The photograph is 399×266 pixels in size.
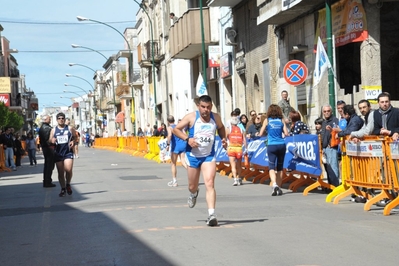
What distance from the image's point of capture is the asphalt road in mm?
8141

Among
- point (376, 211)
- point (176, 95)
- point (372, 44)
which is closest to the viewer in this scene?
point (376, 211)

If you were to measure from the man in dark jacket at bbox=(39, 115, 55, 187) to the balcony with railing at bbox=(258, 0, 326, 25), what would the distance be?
8.18 metres

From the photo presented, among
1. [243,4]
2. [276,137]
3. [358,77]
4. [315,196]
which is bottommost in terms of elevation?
[315,196]

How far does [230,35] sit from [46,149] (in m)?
15.6

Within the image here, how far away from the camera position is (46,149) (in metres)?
19.6

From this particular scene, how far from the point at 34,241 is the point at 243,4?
23614 mm

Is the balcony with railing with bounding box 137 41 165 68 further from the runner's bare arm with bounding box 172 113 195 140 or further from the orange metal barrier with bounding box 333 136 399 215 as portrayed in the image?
the runner's bare arm with bounding box 172 113 195 140

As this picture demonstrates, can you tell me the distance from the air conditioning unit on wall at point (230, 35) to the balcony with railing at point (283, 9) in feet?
22.4

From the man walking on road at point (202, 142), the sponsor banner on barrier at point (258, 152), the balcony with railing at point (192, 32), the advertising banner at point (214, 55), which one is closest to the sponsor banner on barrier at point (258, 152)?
the sponsor banner on barrier at point (258, 152)

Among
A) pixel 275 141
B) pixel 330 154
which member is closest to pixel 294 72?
pixel 275 141

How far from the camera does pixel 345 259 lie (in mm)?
7789

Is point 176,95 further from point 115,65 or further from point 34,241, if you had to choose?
point 115,65

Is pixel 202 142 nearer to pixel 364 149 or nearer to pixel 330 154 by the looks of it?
pixel 364 149

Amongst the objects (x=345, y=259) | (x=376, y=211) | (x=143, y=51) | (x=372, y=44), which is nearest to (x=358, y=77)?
(x=372, y=44)
